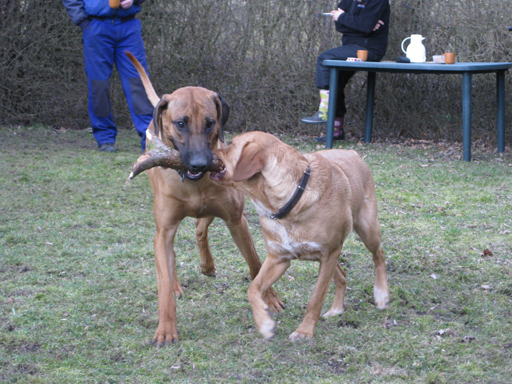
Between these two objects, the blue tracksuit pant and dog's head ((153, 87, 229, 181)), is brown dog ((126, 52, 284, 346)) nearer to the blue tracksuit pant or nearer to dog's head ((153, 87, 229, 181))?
dog's head ((153, 87, 229, 181))

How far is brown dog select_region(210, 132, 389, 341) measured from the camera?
11.1ft

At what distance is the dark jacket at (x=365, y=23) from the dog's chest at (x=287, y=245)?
6.27 metres

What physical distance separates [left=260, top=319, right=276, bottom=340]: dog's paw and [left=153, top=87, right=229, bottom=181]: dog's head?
0.99 m

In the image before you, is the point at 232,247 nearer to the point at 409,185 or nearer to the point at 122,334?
the point at 122,334

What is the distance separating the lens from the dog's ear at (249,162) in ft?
10.7

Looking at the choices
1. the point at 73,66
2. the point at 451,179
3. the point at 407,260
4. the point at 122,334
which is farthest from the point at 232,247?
the point at 73,66

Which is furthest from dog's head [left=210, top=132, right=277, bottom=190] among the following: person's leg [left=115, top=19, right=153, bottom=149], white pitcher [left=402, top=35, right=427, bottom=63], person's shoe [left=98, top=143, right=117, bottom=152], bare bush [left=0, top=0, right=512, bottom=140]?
bare bush [left=0, top=0, right=512, bottom=140]

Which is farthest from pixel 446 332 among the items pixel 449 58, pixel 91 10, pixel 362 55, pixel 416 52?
pixel 91 10

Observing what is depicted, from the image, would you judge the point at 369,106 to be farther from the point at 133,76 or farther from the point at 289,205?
the point at 289,205

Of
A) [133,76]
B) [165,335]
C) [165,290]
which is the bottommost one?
[165,335]

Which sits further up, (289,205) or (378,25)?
(378,25)

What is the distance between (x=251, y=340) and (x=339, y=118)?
687 centimetres

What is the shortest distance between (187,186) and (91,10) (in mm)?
5288

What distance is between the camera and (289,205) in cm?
338
